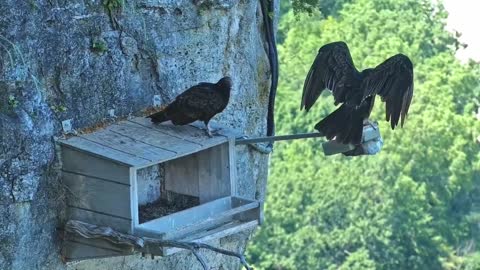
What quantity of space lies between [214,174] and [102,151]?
103cm

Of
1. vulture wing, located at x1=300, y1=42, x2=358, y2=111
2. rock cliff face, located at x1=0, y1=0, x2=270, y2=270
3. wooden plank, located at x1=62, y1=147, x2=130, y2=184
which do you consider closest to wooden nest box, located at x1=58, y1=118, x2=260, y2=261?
wooden plank, located at x1=62, y1=147, x2=130, y2=184

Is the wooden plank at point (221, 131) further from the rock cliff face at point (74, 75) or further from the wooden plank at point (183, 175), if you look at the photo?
the rock cliff face at point (74, 75)

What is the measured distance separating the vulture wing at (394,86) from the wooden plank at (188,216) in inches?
50.5

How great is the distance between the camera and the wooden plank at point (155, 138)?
7.02 meters

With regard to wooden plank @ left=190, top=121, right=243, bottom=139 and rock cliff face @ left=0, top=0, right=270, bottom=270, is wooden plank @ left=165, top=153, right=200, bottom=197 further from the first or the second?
rock cliff face @ left=0, top=0, right=270, bottom=270

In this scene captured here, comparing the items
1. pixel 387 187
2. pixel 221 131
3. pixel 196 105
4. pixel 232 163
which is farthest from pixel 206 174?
pixel 387 187

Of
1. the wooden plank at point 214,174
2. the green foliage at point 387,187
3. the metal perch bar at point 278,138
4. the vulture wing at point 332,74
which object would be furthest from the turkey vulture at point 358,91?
the green foliage at point 387,187

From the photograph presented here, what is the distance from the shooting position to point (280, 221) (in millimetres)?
→ 31906

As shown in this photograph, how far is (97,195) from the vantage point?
22.3 feet

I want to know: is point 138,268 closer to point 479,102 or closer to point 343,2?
point 479,102

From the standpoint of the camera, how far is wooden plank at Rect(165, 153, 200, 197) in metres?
7.64

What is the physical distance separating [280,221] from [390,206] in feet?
10.0

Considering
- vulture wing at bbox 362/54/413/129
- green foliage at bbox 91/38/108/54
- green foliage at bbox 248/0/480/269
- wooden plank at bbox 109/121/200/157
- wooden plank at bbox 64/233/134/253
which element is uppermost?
green foliage at bbox 91/38/108/54

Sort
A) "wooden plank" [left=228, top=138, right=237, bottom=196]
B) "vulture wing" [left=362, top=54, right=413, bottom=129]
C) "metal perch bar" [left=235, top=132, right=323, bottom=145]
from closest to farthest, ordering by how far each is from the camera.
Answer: "metal perch bar" [left=235, top=132, right=323, bottom=145]
"wooden plank" [left=228, top=138, right=237, bottom=196]
"vulture wing" [left=362, top=54, right=413, bottom=129]
